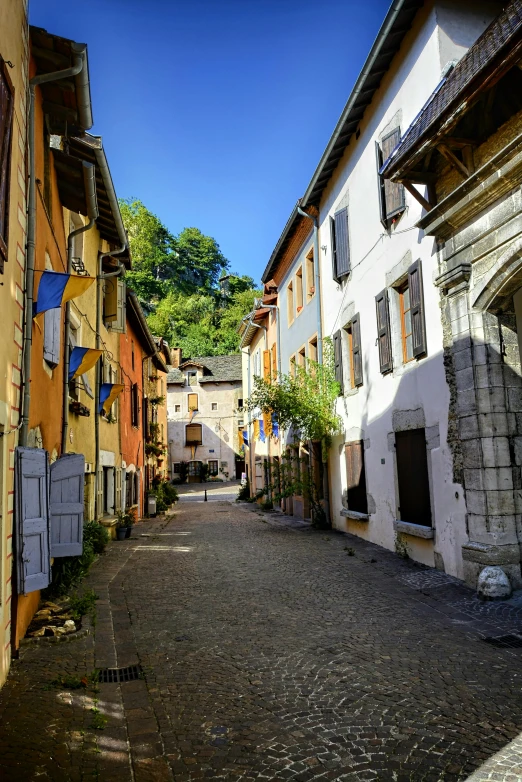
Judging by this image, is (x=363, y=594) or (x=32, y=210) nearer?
(x=32, y=210)

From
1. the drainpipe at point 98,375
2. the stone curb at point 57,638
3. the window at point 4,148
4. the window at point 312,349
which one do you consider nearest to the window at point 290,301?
the window at point 312,349

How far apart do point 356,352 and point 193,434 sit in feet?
125

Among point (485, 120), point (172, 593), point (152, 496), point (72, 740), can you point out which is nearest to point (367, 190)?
point (485, 120)

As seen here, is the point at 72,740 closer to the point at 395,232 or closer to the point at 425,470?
the point at 425,470

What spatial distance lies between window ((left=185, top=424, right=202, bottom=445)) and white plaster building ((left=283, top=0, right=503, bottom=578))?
35751 millimetres

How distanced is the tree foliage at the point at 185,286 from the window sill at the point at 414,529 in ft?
141

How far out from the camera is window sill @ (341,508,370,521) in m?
12.2

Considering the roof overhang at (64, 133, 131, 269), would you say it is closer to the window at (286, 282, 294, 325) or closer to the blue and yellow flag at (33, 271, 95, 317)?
the blue and yellow flag at (33, 271, 95, 317)

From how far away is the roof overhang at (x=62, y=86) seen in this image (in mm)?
6785

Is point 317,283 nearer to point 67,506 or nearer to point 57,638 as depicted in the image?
point 67,506

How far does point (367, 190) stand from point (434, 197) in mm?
3546

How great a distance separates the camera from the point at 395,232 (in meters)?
10.3

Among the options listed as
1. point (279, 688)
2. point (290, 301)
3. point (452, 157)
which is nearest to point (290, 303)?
point (290, 301)

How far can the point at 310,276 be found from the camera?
56.2ft
